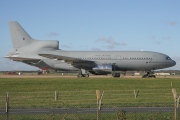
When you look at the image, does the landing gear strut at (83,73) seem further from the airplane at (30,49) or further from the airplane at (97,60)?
the airplane at (30,49)

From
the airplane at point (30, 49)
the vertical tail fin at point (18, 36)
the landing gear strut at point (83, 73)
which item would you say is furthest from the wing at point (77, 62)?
the vertical tail fin at point (18, 36)

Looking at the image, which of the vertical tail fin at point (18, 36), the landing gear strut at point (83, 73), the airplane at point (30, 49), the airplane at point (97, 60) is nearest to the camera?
the airplane at point (97, 60)

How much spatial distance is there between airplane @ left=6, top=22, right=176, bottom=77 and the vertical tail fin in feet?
7.32

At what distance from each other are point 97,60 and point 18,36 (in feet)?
59.0

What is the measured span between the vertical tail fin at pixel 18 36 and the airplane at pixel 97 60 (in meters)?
2.23

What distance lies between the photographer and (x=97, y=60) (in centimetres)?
6912

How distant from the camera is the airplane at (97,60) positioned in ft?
221

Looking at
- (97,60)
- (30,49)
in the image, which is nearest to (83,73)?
(97,60)

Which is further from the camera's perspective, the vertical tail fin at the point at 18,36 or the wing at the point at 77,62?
the vertical tail fin at the point at 18,36

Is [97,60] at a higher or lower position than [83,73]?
higher

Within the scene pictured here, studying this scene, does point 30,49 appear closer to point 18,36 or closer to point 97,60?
point 18,36

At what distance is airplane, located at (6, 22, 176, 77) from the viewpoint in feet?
221

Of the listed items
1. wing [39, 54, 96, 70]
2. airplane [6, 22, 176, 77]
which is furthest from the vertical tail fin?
wing [39, 54, 96, 70]

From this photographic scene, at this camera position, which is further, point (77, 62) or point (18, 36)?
point (18, 36)
